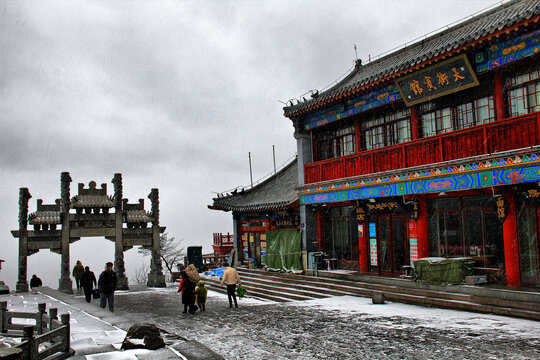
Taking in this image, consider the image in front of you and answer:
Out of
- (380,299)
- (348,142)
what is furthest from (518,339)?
(348,142)

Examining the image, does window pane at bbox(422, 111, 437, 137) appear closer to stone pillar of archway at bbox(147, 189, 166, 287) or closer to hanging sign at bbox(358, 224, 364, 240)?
hanging sign at bbox(358, 224, 364, 240)

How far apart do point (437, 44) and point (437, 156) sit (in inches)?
245

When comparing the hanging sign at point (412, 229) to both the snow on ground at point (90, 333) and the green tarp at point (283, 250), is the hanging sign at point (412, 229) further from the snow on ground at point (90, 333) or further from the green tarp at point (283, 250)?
the snow on ground at point (90, 333)

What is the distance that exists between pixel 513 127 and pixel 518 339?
6274mm

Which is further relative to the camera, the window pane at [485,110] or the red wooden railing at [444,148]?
the window pane at [485,110]

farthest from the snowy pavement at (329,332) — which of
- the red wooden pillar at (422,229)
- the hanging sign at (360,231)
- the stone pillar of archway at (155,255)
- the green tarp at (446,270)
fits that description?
the stone pillar of archway at (155,255)

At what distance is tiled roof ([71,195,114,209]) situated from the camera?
72.4 ft

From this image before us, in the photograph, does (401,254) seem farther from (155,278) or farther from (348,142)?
(155,278)

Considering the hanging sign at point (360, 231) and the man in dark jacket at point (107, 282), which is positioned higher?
the hanging sign at point (360, 231)

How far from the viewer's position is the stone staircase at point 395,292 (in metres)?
11.3

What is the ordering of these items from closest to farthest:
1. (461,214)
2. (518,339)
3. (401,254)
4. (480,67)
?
(518,339), (480,67), (461,214), (401,254)

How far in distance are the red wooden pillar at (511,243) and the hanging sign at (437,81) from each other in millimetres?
3690

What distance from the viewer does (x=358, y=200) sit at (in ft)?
59.9

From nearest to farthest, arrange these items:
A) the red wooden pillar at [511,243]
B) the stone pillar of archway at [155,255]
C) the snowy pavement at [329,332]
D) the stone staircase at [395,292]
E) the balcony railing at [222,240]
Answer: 1. the snowy pavement at [329,332]
2. the stone staircase at [395,292]
3. the red wooden pillar at [511,243]
4. the stone pillar of archway at [155,255]
5. the balcony railing at [222,240]
